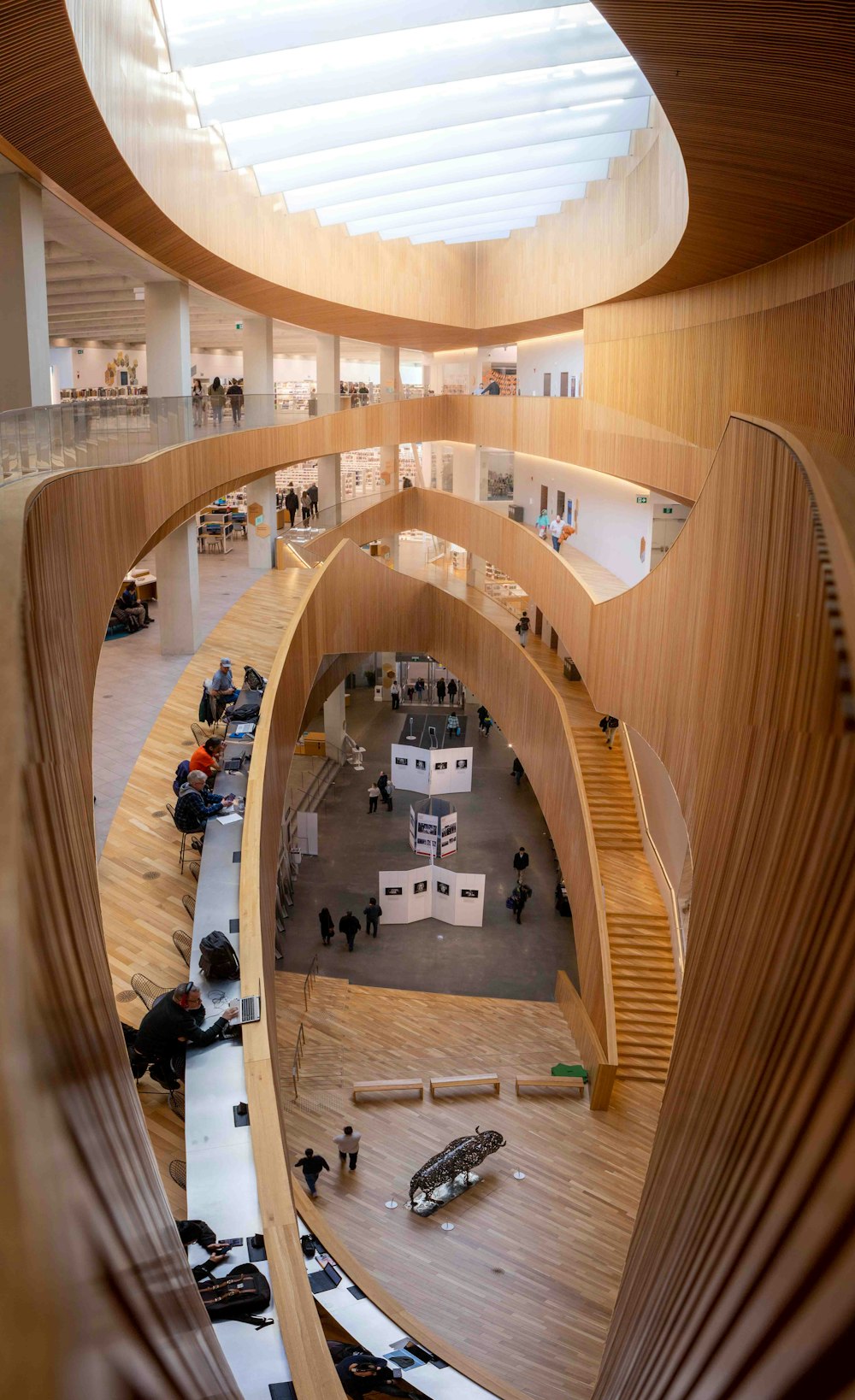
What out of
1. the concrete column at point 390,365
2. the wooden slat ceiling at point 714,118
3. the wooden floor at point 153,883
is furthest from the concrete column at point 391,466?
the wooden slat ceiling at point 714,118

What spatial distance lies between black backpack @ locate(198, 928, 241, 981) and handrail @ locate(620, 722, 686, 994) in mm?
6359

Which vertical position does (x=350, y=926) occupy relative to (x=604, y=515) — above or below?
below

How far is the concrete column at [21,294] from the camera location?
393 inches

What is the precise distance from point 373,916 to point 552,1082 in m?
5.42

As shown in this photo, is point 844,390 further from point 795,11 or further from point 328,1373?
point 328,1373

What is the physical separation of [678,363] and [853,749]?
13871 mm

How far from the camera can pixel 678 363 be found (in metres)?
15.2

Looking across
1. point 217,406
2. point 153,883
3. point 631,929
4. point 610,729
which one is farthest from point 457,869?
point 153,883

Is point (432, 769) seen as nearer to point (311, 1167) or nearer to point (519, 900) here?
point (519, 900)

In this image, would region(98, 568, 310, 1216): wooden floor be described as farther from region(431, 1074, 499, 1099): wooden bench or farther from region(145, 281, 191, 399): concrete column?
region(431, 1074, 499, 1099): wooden bench

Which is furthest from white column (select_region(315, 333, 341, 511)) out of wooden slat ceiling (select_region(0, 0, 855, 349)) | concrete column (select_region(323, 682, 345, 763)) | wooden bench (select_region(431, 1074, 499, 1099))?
wooden bench (select_region(431, 1074, 499, 1099))

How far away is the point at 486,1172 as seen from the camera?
11.9 metres

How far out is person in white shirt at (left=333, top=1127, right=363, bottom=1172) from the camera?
11602 mm

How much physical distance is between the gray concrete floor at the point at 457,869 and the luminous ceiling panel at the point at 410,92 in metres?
11.5
